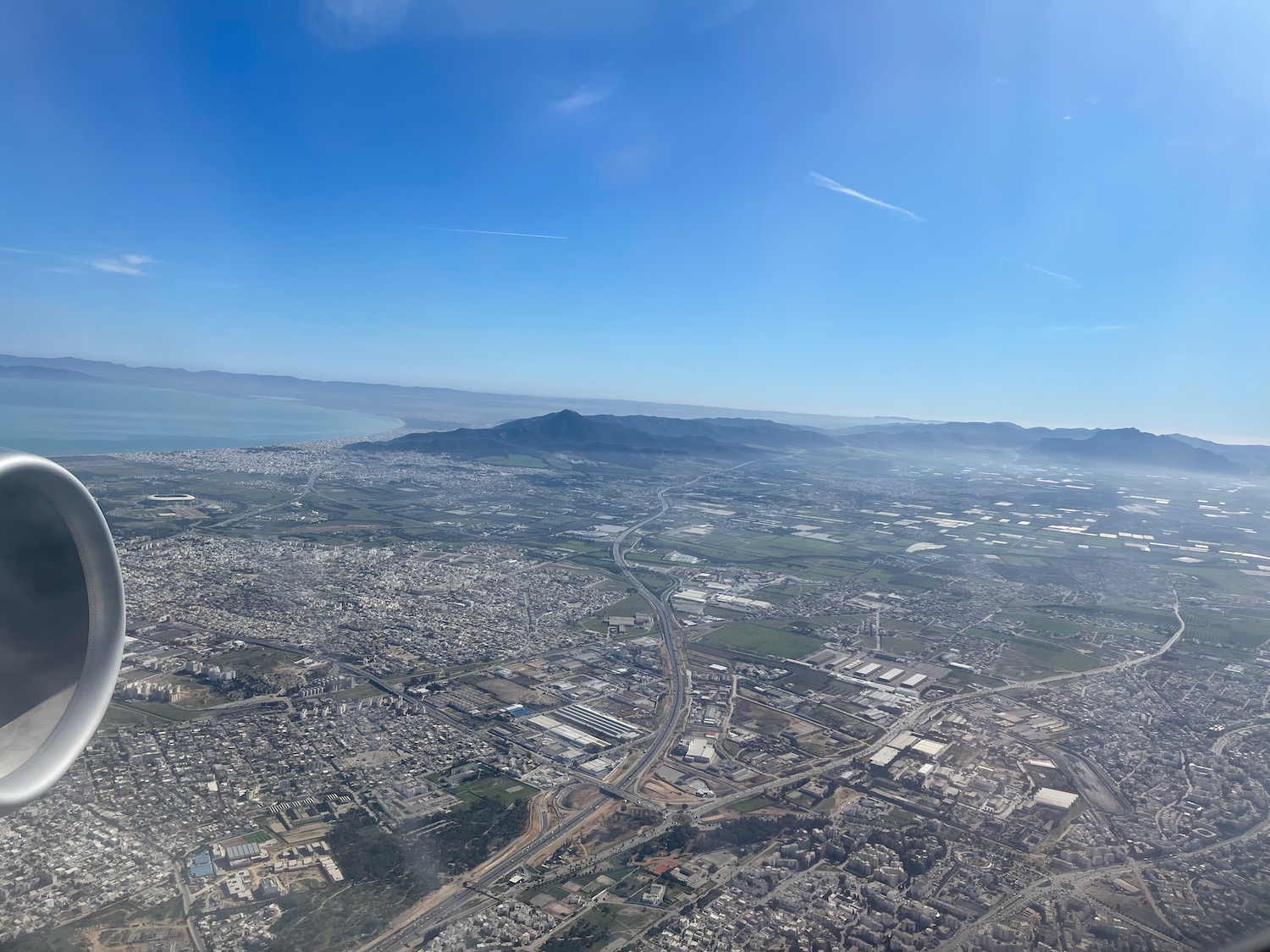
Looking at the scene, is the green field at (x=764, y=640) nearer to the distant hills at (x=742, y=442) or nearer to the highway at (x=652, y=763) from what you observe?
the highway at (x=652, y=763)

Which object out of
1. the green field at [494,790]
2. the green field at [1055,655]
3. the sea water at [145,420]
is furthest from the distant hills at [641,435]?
the green field at [494,790]

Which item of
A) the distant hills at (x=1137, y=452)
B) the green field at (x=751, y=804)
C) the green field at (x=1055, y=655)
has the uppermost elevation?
the distant hills at (x=1137, y=452)

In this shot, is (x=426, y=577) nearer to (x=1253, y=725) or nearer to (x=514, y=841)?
(x=514, y=841)

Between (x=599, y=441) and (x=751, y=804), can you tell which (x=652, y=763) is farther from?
(x=599, y=441)

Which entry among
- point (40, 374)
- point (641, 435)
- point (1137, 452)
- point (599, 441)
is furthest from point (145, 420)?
point (1137, 452)

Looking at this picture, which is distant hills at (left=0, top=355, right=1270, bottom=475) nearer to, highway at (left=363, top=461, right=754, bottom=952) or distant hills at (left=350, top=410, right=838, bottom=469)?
distant hills at (left=350, top=410, right=838, bottom=469)

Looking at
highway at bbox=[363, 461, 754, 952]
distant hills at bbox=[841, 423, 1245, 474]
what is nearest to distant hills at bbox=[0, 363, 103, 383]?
distant hills at bbox=[841, 423, 1245, 474]
